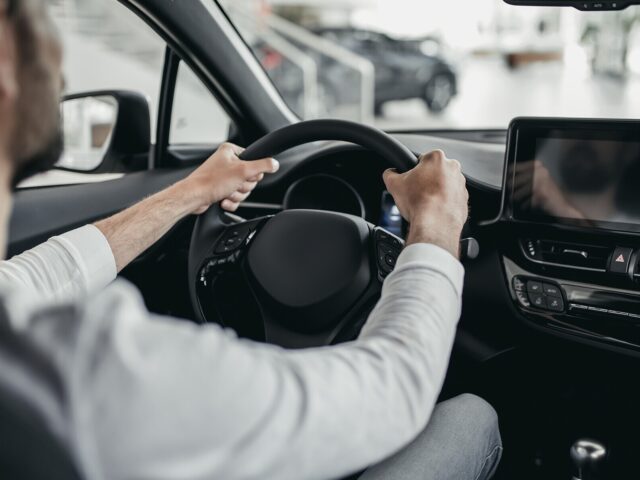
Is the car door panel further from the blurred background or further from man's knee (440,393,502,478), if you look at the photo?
the blurred background

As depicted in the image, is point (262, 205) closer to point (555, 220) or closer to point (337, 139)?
point (337, 139)

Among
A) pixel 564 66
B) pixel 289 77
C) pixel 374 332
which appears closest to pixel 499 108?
pixel 289 77

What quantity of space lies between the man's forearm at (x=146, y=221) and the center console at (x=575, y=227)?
2.30ft

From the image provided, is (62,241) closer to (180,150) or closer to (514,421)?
(180,150)

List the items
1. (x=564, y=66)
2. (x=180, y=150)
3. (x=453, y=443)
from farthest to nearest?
(x=564, y=66)
(x=180, y=150)
(x=453, y=443)

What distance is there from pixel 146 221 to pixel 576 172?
2.93 ft

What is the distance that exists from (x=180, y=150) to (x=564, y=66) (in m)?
21.3

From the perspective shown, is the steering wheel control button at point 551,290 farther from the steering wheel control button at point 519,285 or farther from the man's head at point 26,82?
the man's head at point 26,82

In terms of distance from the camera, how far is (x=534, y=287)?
5.65 ft

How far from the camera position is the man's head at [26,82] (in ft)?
2.38

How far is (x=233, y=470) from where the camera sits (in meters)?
0.75

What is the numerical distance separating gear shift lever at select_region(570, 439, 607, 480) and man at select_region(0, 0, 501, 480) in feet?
3.23

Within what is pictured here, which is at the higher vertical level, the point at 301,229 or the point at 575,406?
the point at 301,229

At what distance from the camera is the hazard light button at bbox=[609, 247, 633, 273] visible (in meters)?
1.57
